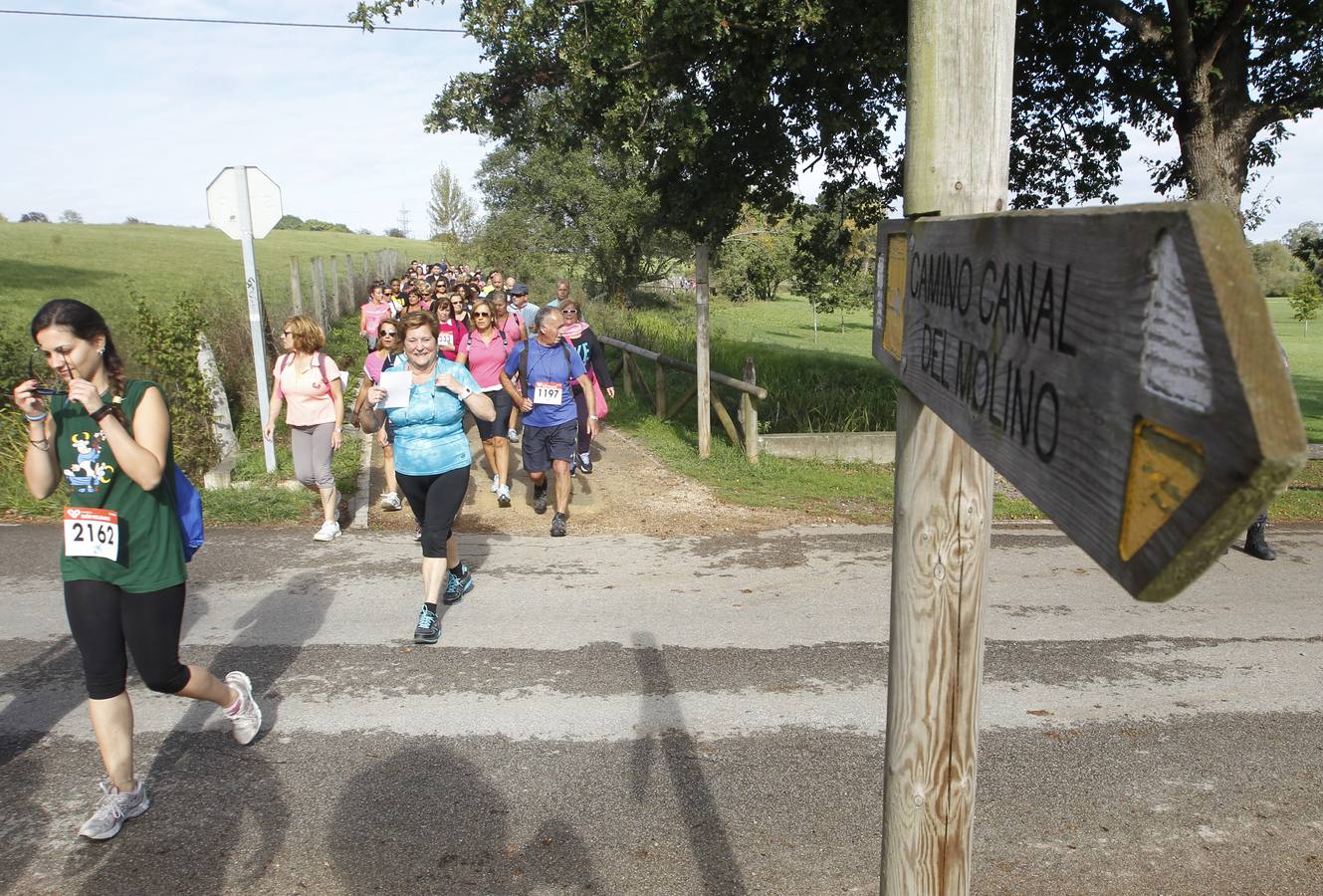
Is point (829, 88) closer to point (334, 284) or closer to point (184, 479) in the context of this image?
point (184, 479)

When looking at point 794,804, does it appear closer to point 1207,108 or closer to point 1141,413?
point 1141,413

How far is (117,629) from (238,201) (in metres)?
6.72

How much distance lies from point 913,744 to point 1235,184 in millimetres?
10519

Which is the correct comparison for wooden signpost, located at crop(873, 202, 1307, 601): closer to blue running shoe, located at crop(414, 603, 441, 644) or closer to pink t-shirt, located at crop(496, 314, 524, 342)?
blue running shoe, located at crop(414, 603, 441, 644)

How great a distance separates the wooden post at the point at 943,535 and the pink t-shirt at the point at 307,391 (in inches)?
256

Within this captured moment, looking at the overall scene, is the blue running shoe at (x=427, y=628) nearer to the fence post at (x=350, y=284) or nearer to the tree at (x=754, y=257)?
the fence post at (x=350, y=284)

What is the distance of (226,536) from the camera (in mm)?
7754

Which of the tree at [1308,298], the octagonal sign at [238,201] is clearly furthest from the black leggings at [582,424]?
the tree at [1308,298]

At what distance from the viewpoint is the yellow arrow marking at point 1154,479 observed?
81 cm

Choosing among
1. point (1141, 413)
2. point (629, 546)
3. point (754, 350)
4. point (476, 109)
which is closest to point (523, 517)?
point (629, 546)

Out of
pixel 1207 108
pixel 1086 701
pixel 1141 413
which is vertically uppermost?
pixel 1207 108

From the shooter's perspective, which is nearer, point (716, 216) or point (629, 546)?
point (629, 546)

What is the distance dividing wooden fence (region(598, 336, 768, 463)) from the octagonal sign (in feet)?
16.3

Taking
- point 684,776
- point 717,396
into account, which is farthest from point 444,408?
point 717,396
